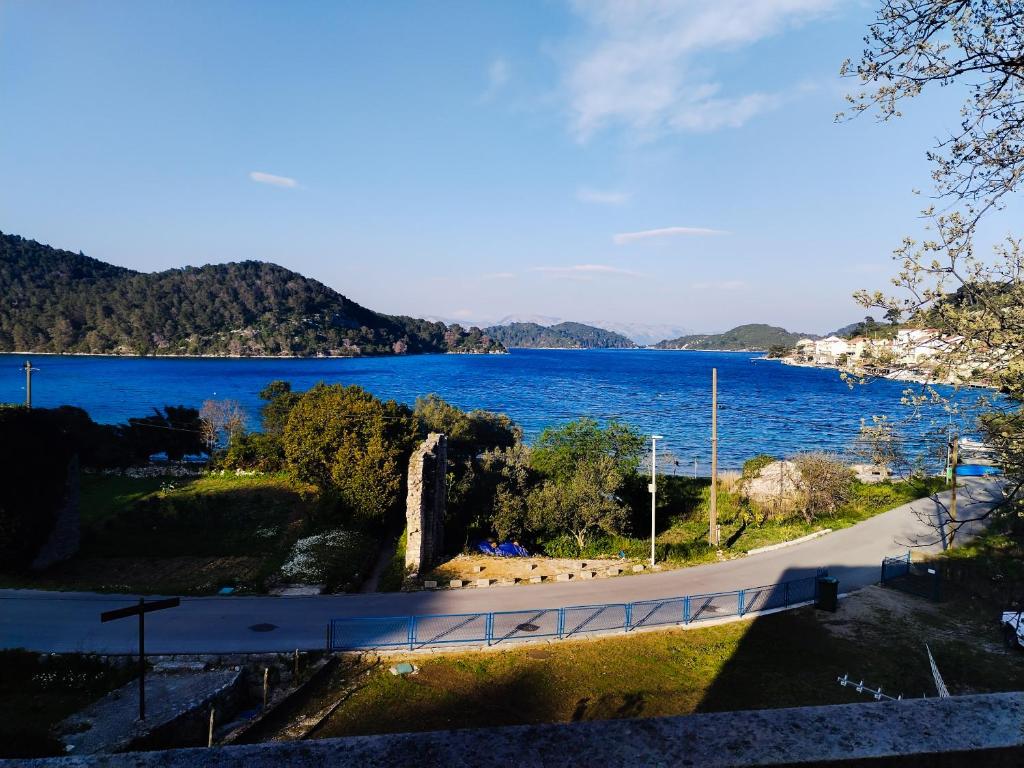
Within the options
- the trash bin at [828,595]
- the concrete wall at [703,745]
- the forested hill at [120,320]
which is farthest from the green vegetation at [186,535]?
the forested hill at [120,320]

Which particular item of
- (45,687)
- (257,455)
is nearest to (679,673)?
(45,687)

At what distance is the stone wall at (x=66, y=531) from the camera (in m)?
20.0

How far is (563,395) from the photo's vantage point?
10325 centimetres

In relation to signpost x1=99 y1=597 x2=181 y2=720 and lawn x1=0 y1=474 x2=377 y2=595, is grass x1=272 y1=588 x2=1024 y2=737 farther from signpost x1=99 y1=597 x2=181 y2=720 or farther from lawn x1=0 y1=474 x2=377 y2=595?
lawn x1=0 y1=474 x2=377 y2=595

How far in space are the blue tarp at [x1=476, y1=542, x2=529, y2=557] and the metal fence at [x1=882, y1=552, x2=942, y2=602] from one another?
1208cm

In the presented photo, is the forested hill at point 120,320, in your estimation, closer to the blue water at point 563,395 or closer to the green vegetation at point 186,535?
the blue water at point 563,395

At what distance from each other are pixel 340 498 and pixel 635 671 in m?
14.8

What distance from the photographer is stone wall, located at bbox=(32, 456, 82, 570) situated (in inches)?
787

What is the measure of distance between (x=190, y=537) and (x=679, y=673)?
1905cm

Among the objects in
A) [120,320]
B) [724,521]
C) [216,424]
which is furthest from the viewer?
[120,320]

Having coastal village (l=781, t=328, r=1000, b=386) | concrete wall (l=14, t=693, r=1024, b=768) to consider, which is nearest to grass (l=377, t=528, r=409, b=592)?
coastal village (l=781, t=328, r=1000, b=386)

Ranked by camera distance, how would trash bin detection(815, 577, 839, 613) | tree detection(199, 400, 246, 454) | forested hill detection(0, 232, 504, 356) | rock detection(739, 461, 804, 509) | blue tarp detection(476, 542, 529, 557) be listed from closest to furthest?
trash bin detection(815, 577, 839, 613) → blue tarp detection(476, 542, 529, 557) → rock detection(739, 461, 804, 509) → tree detection(199, 400, 246, 454) → forested hill detection(0, 232, 504, 356)

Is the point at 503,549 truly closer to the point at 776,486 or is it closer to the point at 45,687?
the point at 45,687

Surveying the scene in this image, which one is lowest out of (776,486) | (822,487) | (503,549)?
(503,549)
